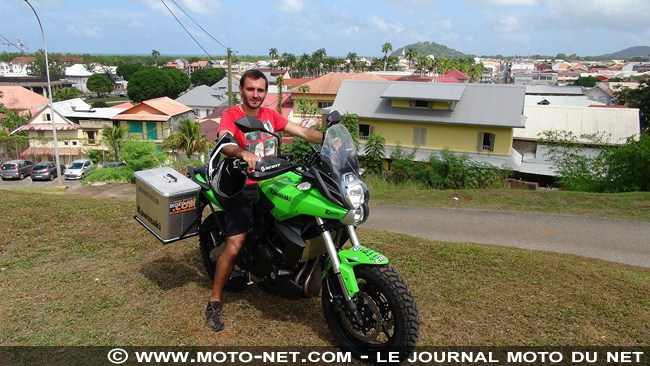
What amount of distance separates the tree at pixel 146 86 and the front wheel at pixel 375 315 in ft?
255

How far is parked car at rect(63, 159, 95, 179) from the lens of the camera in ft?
98.4

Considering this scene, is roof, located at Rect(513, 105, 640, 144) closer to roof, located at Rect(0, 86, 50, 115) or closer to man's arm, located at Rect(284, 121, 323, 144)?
man's arm, located at Rect(284, 121, 323, 144)

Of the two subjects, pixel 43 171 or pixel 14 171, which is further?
pixel 43 171

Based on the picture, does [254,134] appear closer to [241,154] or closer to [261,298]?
A: [241,154]

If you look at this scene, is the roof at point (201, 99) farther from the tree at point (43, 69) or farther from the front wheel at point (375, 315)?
the tree at point (43, 69)

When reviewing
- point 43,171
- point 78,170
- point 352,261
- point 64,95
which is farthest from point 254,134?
point 64,95

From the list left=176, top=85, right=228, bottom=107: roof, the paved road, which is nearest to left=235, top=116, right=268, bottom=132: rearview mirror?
the paved road

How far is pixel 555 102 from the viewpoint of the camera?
1790 inches

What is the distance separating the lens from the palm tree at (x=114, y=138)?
38.0 meters

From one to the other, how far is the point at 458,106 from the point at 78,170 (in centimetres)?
2500

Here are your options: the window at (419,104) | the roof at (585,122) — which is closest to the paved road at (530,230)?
the window at (419,104)

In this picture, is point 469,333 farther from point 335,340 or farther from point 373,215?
point 373,215

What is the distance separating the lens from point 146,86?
74.0 meters

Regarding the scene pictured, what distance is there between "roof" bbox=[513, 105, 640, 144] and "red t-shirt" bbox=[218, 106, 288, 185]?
86.7 ft
